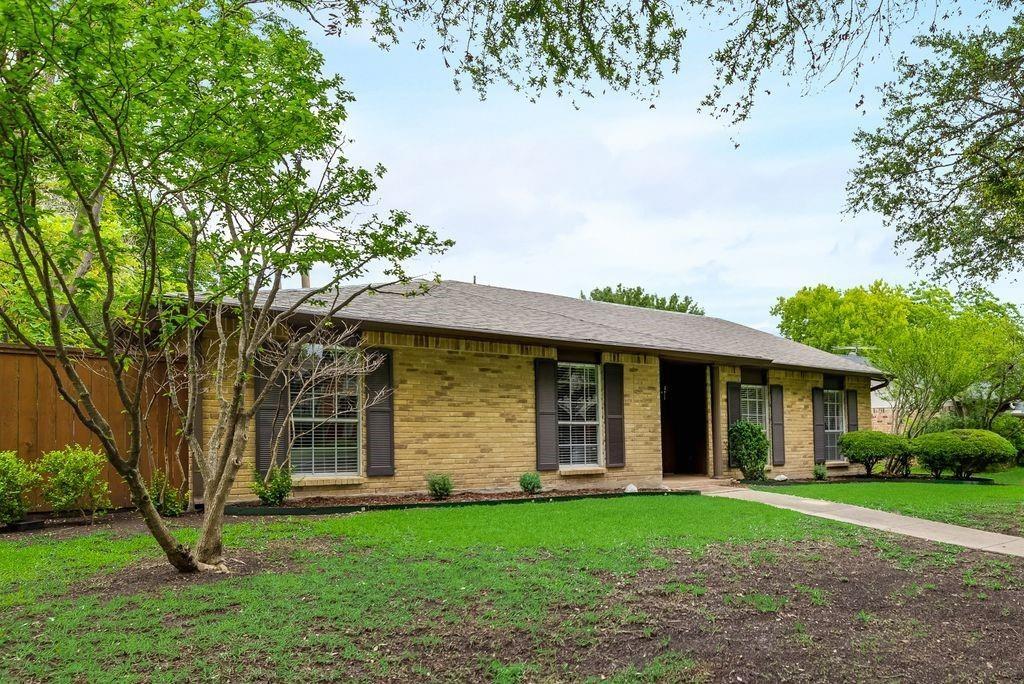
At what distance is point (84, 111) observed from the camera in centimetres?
533

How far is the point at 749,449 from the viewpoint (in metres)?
16.6

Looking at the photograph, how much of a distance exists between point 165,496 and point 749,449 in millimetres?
11938

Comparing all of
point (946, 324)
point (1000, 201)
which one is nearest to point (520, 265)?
point (946, 324)

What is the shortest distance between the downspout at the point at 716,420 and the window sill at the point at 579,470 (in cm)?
362

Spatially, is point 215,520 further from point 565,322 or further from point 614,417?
point 565,322

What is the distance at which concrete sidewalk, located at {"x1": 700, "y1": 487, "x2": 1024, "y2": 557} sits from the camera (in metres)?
8.55

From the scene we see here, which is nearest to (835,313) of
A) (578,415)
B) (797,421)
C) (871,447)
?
(871,447)

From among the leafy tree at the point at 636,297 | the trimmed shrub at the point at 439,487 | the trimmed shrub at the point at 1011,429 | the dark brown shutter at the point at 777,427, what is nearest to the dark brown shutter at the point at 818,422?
the dark brown shutter at the point at 777,427

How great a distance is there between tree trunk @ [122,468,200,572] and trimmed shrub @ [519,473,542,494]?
7.32 m

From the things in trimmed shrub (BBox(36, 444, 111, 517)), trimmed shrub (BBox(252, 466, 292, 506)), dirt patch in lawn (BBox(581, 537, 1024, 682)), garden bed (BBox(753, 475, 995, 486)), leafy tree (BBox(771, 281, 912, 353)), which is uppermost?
leafy tree (BBox(771, 281, 912, 353))

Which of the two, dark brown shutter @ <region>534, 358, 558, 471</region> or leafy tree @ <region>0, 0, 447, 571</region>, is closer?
leafy tree @ <region>0, 0, 447, 571</region>

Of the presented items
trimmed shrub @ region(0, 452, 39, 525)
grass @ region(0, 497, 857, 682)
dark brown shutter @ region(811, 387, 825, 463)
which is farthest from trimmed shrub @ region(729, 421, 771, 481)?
trimmed shrub @ region(0, 452, 39, 525)

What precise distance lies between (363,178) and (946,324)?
2084cm

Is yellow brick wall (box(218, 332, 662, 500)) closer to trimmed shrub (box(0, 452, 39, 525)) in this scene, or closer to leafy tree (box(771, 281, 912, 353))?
trimmed shrub (box(0, 452, 39, 525))
